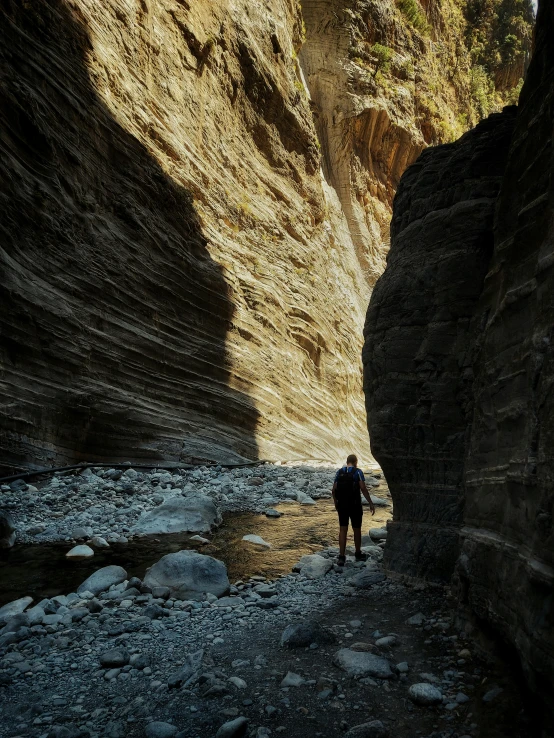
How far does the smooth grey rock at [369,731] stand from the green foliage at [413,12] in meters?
42.2

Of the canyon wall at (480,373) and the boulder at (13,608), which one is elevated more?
the canyon wall at (480,373)

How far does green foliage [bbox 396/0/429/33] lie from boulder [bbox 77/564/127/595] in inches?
1611

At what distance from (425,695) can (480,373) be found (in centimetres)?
263

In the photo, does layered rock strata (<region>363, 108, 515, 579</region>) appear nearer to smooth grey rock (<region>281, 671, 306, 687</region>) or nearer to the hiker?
the hiker

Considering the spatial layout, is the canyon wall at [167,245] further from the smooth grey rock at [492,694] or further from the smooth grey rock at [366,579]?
the smooth grey rock at [492,694]

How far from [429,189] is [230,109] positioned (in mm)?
17948

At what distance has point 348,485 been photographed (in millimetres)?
6445

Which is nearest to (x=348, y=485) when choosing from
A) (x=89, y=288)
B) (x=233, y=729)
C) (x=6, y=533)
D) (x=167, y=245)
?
(x=233, y=729)

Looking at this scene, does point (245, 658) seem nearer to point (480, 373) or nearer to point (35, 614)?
point (35, 614)

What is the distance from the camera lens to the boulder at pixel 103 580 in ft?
17.5

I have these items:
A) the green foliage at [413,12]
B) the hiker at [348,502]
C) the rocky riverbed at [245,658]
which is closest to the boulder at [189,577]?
the rocky riverbed at [245,658]

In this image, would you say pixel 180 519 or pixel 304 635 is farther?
pixel 180 519

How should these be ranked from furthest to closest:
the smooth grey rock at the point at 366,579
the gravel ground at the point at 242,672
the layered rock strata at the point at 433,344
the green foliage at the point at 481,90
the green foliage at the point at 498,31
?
1. the green foliage at the point at 498,31
2. the green foliage at the point at 481,90
3. the smooth grey rock at the point at 366,579
4. the layered rock strata at the point at 433,344
5. the gravel ground at the point at 242,672

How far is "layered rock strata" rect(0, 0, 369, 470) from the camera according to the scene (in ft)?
38.0
